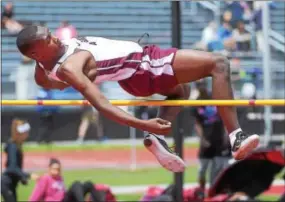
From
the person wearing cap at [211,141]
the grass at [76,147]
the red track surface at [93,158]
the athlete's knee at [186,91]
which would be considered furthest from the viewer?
the grass at [76,147]

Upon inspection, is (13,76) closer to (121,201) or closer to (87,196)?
(121,201)

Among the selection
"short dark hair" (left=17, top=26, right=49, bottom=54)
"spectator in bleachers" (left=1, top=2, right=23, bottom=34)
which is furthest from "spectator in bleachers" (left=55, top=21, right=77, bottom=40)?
"short dark hair" (left=17, top=26, right=49, bottom=54)

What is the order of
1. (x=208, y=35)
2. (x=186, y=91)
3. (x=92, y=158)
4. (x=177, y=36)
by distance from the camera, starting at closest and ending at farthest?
(x=186, y=91) → (x=177, y=36) → (x=92, y=158) → (x=208, y=35)

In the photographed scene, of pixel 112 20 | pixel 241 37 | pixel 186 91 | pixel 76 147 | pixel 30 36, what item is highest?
pixel 30 36

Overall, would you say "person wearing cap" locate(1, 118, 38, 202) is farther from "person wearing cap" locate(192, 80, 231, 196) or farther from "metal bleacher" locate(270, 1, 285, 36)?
"metal bleacher" locate(270, 1, 285, 36)

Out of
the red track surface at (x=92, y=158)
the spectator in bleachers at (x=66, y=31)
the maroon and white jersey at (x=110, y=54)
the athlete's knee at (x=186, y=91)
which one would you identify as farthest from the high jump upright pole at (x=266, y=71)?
the maroon and white jersey at (x=110, y=54)

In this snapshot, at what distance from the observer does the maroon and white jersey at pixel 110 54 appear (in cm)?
607

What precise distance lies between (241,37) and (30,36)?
12.2 m

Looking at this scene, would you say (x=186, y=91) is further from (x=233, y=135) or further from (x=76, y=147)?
(x=76, y=147)

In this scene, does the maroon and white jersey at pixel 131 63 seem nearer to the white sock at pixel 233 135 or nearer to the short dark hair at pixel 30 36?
the short dark hair at pixel 30 36

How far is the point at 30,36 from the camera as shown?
5.91 meters

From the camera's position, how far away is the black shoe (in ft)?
20.9

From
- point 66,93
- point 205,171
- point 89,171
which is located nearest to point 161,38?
point 66,93

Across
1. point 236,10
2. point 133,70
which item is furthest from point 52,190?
point 236,10
